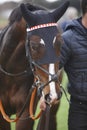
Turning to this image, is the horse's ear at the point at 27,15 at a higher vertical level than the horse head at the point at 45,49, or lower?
higher

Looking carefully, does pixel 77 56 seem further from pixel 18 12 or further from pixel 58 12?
pixel 18 12

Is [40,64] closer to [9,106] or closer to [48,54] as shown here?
[48,54]

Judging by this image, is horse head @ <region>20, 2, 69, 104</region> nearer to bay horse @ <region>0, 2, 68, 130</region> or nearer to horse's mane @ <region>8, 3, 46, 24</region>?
bay horse @ <region>0, 2, 68, 130</region>

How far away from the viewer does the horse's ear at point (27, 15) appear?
337 centimetres

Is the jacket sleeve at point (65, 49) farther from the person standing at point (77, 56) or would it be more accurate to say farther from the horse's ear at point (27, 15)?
the horse's ear at point (27, 15)

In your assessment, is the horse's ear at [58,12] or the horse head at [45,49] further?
the horse's ear at [58,12]

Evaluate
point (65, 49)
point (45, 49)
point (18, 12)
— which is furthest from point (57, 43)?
point (18, 12)

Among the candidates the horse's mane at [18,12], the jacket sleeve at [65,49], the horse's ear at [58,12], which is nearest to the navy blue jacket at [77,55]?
the jacket sleeve at [65,49]

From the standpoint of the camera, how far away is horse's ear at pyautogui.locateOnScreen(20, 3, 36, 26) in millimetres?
3371

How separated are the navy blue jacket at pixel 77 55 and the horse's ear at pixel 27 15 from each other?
0.37m

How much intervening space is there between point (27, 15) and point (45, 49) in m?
0.30

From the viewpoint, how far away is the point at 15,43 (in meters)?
3.81

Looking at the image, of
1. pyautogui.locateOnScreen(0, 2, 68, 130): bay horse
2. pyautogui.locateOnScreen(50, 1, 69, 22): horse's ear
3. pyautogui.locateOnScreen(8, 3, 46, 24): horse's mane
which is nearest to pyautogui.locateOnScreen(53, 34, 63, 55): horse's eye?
pyautogui.locateOnScreen(0, 2, 68, 130): bay horse

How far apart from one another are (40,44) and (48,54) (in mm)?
96
